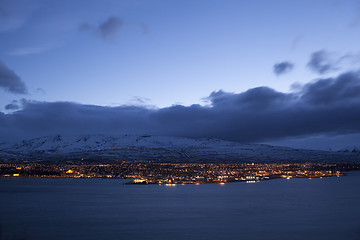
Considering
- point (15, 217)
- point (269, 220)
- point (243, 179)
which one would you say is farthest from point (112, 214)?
point (243, 179)

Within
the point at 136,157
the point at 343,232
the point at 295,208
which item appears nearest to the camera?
the point at 343,232

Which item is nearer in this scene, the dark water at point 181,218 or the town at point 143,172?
the dark water at point 181,218

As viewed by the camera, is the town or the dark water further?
the town

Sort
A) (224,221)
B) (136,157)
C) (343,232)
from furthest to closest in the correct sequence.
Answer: (136,157) < (224,221) < (343,232)

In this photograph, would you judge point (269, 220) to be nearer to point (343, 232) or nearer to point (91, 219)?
point (343, 232)

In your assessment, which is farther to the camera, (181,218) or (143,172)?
(143,172)

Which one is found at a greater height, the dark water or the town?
the town

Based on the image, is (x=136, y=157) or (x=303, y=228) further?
(x=136, y=157)

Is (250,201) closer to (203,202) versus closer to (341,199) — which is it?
(203,202)

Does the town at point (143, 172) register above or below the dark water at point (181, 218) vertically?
above

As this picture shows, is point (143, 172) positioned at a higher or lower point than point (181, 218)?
higher
